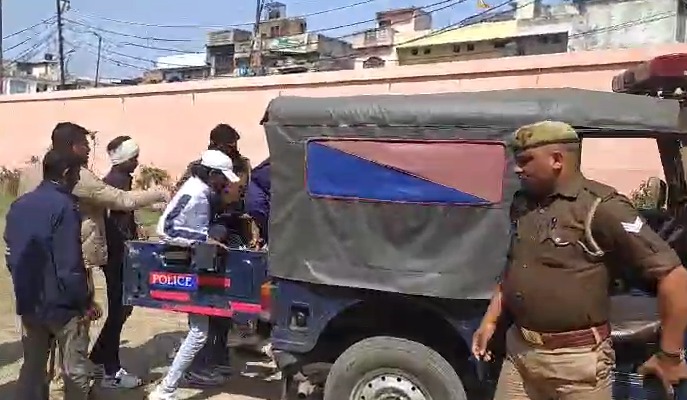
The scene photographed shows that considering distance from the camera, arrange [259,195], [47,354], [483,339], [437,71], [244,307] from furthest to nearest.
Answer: [437,71] < [259,195] < [244,307] < [47,354] < [483,339]

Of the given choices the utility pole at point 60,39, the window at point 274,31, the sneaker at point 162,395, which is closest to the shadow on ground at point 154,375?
the sneaker at point 162,395

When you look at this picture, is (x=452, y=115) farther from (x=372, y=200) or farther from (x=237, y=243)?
(x=237, y=243)

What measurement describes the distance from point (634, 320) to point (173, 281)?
2653 mm

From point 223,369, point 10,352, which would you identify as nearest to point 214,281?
point 223,369

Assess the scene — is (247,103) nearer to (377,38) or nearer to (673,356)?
(673,356)

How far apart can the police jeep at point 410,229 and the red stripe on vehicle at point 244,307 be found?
325 millimetres

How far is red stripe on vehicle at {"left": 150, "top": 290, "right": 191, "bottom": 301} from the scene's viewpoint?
5.00m

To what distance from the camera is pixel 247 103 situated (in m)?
14.1

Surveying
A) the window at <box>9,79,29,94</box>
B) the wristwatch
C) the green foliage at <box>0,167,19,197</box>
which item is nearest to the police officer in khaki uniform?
the wristwatch

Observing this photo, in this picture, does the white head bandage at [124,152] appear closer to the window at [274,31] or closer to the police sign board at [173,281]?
the police sign board at [173,281]

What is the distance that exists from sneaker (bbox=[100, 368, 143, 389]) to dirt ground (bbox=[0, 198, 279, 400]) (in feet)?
0.16

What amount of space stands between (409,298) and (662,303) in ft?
5.01

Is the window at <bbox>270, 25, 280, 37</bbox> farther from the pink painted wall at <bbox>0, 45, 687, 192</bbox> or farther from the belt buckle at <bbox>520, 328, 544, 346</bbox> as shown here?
the belt buckle at <bbox>520, 328, 544, 346</bbox>

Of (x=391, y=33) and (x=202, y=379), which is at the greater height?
(x=391, y=33)
